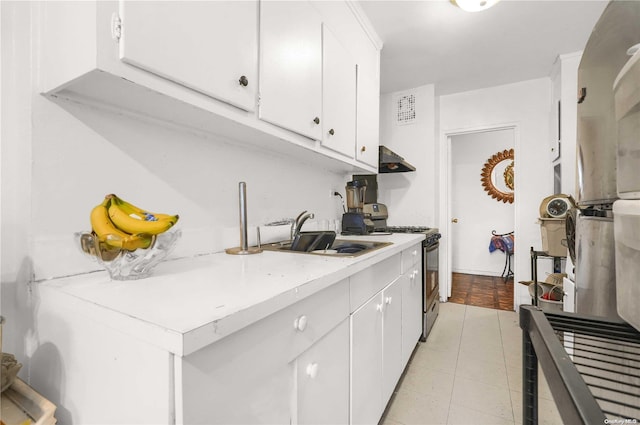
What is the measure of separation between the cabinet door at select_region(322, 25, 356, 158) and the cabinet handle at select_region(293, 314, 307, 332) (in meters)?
1.05

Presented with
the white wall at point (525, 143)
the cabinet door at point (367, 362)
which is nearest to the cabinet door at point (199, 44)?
the cabinet door at point (367, 362)

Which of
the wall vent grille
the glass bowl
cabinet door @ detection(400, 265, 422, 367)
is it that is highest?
the wall vent grille

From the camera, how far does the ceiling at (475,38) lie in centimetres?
199

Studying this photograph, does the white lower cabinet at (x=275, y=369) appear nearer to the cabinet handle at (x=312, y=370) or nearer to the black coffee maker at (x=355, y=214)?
the cabinet handle at (x=312, y=370)

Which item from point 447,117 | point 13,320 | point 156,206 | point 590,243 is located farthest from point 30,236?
point 447,117

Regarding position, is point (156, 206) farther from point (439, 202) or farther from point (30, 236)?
point (439, 202)

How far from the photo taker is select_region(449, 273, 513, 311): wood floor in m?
3.37

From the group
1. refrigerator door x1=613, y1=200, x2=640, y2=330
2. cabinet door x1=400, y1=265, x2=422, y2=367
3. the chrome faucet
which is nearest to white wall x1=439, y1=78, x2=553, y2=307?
cabinet door x1=400, y1=265, x2=422, y2=367

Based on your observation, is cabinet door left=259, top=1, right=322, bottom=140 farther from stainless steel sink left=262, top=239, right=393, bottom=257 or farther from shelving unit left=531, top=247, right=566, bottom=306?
shelving unit left=531, top=247, right=566, bottom=306

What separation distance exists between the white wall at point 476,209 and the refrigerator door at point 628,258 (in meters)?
4.57

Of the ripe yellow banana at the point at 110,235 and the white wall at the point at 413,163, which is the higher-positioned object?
the white wall at the point at 413,163

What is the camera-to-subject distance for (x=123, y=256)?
27.5 inches

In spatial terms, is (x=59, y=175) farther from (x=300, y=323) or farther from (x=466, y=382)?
(x=466, y=382)

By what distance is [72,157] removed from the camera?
835 mm
